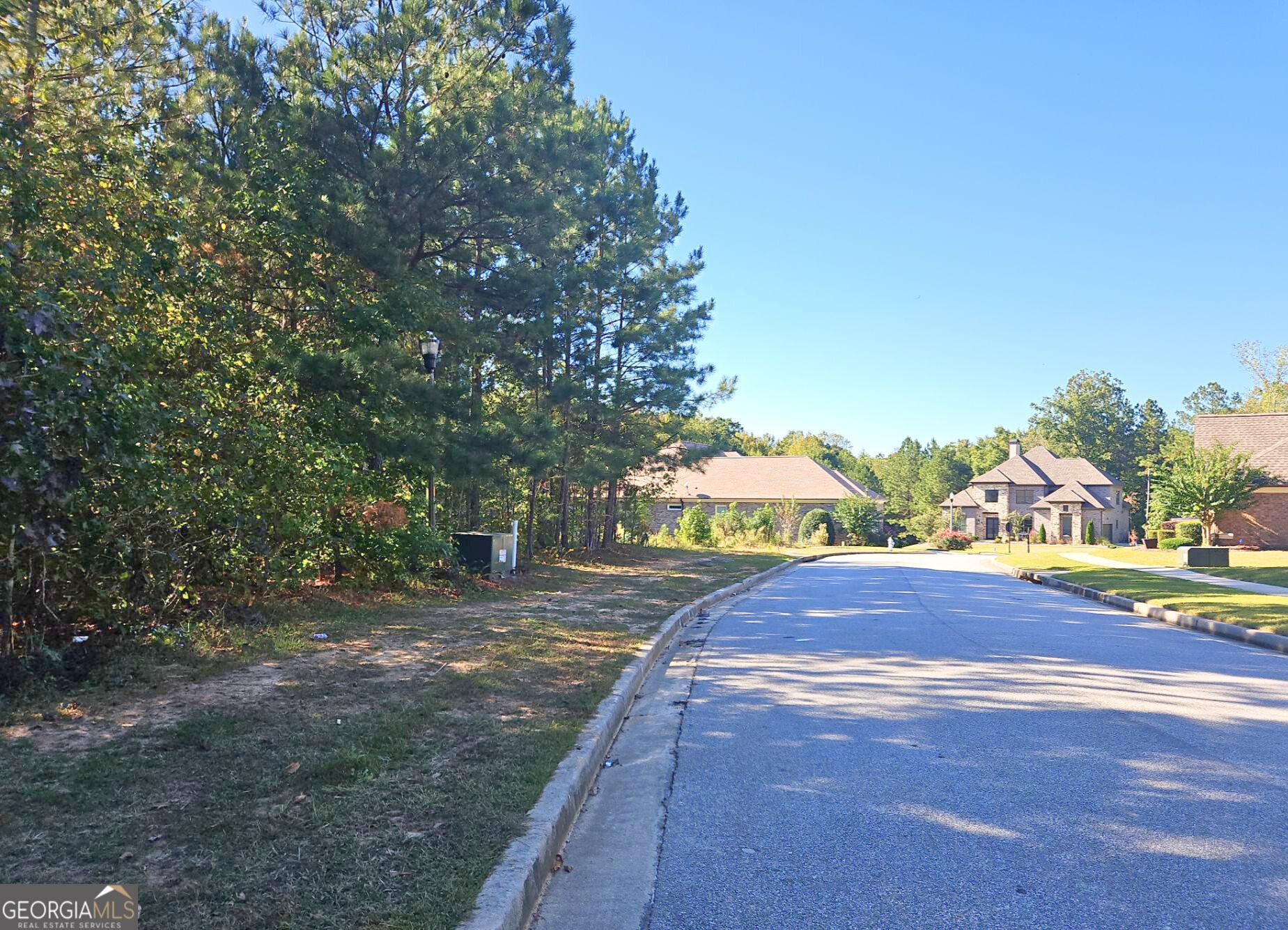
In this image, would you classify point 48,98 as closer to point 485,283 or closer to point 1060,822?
point 485,283

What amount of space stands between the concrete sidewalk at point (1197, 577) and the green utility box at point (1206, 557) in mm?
667

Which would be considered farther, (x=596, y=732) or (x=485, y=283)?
(x=485, y=283)

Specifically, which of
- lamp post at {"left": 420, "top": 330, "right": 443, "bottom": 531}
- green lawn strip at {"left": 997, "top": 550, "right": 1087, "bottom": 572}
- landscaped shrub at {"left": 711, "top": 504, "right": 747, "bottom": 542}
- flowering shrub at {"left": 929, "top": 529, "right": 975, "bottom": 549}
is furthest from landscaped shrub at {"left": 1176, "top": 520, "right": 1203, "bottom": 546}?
lamp post at {"left": 420, "top": 330, "right": 443, "bottom": 531}

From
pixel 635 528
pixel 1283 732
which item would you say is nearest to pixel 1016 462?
pixel 635 528

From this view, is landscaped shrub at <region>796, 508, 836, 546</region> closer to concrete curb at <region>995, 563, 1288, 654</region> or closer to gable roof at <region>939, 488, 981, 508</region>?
gable roof at <region>939, 488, 981, 508</region>

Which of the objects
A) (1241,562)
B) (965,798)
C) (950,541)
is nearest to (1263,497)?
(1241,562)

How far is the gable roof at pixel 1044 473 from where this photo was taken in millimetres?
66812

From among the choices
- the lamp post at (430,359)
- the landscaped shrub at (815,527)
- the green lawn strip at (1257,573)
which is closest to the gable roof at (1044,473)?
the landscaped shrub at (815,527)

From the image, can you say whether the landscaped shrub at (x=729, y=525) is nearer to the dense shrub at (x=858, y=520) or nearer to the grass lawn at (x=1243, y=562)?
the dense shrub at (x=858, y=520)

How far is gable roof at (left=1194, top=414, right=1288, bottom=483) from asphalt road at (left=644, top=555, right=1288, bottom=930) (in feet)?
132

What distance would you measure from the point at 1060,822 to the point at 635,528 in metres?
24.8

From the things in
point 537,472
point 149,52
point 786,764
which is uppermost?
point 149,52

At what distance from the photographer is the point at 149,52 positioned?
950 cm

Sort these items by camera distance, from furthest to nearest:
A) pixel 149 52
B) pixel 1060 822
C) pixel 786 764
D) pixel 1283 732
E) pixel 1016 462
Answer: pixel 1016 462 → pixel 149 52 → pixel 1283 732 → pixel 786 764 → pixel 1060 822
